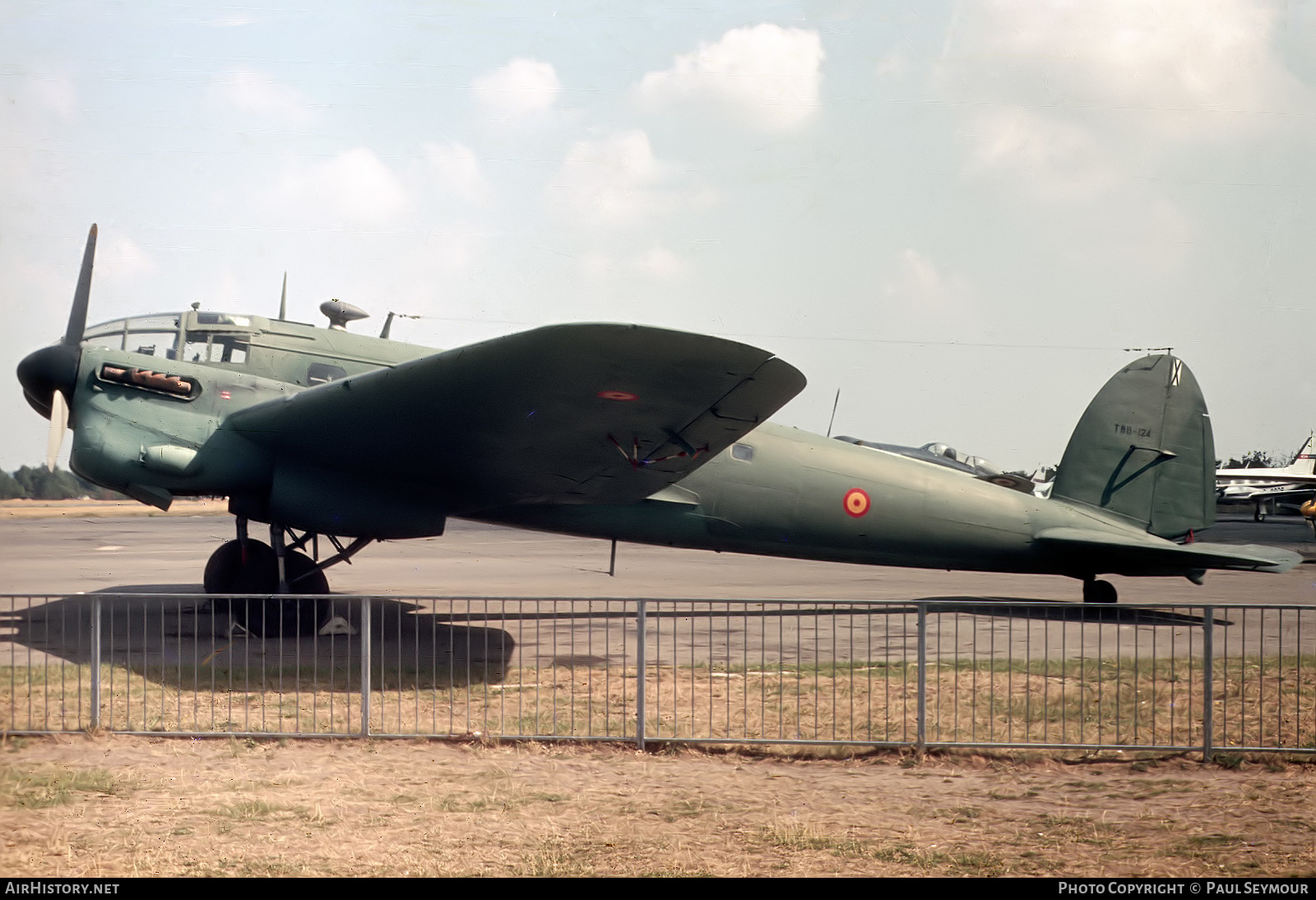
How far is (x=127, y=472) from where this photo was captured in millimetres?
11695

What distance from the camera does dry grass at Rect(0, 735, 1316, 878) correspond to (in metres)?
4.85

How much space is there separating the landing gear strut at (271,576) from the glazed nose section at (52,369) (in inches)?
98.1

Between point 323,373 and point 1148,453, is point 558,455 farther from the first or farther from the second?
point 1148,453

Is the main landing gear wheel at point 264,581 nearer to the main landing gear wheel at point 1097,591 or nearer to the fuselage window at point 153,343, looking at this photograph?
the fuselage window at point 153,343

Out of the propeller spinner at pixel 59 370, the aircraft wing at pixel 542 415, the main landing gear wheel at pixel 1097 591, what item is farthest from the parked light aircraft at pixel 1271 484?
the propeller spinner at pixel 59 370

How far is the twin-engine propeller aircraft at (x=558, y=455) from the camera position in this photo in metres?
9.56

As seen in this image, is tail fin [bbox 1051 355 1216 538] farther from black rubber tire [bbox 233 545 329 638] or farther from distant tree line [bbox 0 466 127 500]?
distant tree line [bbox 0 466 127 500]

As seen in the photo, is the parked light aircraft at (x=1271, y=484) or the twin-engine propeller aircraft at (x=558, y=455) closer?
the twin-engine propeller aircraft at (x=558, y=455)

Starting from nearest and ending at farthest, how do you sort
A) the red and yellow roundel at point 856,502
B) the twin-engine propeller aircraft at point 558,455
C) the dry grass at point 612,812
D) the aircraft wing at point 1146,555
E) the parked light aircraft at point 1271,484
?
1. the dry grass at point 612,812
2. the twin-engine propeller aircraft at point 558,455
3. the red and yellow roundel at point 856,502
4. the aircraft wing at point 1146,555
5. the parked light aircraft at point 1271,484

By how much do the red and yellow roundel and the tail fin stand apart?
141 inches

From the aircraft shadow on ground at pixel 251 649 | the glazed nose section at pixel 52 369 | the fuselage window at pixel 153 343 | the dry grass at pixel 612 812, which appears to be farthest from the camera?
the fuselage window at pixel 153 343

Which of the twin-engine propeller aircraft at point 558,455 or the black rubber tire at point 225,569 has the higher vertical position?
the twin-engine propeller aircraft at point 558,455
